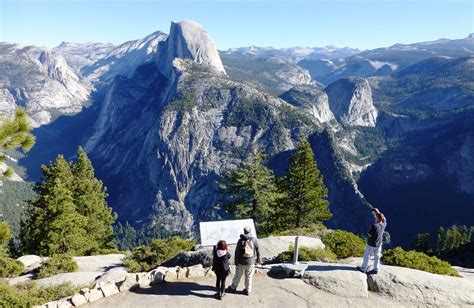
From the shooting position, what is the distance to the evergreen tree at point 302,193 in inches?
1634

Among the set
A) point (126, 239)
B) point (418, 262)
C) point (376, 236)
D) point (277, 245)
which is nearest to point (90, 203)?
point (277, 245)

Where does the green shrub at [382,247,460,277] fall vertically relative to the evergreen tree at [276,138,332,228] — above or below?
above

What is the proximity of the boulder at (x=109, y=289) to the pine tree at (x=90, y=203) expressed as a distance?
2986 centimetres

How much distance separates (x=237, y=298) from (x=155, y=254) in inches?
653

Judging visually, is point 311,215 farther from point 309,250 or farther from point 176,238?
point 309,250

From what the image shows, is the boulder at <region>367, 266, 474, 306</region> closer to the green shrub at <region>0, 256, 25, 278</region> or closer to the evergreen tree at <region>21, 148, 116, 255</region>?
the green shrub at <region>0, 256, 25, 278</region>

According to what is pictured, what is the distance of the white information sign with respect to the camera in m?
17.6

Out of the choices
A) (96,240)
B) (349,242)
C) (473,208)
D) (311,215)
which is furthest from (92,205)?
(473,208)

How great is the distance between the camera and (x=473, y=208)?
611 feet

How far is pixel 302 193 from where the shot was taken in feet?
137

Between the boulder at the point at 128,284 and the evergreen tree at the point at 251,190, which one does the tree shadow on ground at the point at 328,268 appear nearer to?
the boulder at the point at 128,284

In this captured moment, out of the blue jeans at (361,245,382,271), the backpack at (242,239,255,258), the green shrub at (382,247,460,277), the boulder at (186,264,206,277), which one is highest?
the backpack at (242,239,255,258)

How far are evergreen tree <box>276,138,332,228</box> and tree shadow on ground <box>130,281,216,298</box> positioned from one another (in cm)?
2609

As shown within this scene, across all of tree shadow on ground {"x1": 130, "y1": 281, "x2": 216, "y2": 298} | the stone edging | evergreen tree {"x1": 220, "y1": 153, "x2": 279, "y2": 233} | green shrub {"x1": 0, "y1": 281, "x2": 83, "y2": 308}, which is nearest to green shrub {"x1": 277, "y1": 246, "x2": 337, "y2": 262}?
the stone edging
